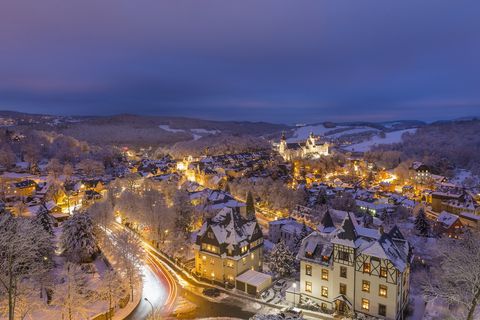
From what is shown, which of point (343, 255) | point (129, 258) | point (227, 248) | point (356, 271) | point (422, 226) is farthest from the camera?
point (422, 226)

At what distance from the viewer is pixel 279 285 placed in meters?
36.8

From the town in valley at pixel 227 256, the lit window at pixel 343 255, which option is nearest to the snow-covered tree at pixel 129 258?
the town in valley at pixel 227 256

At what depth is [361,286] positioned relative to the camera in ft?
98.2

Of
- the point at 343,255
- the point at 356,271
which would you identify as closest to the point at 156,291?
the point at 343,255

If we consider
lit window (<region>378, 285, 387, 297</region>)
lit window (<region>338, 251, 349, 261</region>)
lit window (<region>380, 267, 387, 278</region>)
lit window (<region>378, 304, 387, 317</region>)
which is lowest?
lit window (<region>378, 304, 387, 317</region>)

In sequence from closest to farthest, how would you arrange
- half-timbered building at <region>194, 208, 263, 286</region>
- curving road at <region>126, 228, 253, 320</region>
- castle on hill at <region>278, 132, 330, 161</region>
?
curving road at <region>126, 228, 253, 320</region> → half-timbered building at <region>194, 208, 263, 286</region> → castle on hill at <region>278, 132, 330, 161</region>

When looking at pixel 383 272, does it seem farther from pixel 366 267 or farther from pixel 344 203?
pixel 344 203

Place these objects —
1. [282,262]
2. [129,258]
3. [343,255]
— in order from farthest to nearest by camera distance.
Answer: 1. [282,262]
2. [129,258]
3. [343,255]

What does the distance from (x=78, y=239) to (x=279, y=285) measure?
24.6 metres

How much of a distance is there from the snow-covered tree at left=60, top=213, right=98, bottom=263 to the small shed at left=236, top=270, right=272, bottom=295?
1904 centimetres

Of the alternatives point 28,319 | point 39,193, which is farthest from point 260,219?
point 39,193

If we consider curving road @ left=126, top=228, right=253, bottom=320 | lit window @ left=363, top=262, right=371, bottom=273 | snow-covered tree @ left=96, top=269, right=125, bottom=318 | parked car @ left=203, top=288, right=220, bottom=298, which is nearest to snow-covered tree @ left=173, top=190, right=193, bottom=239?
curving road @ left=126, top=228, right=253, bottom=320

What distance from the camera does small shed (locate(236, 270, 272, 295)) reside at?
35.1m

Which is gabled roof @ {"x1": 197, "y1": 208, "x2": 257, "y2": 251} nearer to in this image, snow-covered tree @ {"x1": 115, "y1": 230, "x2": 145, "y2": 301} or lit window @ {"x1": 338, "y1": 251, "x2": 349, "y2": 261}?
snow-covered tree @ {"x1": 115, "y1": 230, "x2": 145, "y2": 301}
